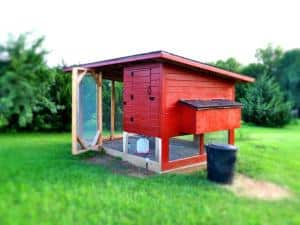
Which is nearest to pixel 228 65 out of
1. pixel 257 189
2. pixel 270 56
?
pixel 270 56

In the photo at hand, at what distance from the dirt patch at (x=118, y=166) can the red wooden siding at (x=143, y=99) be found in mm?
848

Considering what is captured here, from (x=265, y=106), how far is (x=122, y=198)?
55.1ft

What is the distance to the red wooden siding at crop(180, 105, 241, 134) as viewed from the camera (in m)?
6.63

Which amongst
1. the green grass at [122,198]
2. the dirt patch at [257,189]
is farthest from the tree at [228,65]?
the green grass at [122,198]

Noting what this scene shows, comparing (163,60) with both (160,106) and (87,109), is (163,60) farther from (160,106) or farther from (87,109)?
(87,109)

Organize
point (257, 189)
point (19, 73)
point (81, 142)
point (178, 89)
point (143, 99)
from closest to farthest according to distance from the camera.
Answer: point (19, 73) < point (257, 189) < point (178, 89) < point (143, 99) < point (81, 142)

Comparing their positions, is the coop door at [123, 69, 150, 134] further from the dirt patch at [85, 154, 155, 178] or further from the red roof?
the dirt patch at [85, 154, 155, 178]

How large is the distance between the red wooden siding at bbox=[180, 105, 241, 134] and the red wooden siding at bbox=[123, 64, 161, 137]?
25.8 inches

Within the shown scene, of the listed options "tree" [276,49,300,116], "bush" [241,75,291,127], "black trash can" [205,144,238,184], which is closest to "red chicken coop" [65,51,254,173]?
"black trash can" [205,144,238,184]

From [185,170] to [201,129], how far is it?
1065 millimetres

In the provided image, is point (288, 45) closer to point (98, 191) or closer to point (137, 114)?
point (137, 114)

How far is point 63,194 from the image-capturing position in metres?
4.80

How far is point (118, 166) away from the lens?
282 inches

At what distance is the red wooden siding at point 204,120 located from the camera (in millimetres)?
6633
